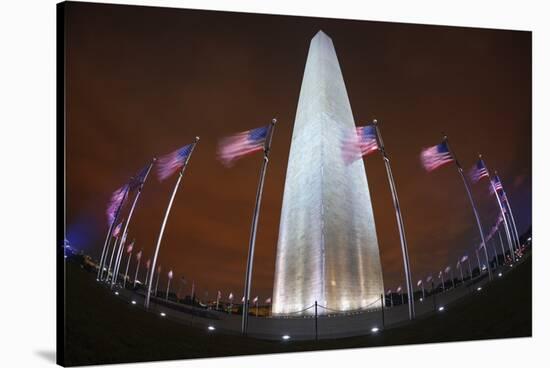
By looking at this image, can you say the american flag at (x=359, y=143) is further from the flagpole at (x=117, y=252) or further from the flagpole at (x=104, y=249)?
the flagpole at (x=104, y=249)

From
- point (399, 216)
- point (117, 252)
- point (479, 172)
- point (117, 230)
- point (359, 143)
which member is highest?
point (359, 143)

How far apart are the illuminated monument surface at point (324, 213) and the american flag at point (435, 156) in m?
1.30

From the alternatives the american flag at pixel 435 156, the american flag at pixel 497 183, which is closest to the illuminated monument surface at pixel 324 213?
the american flag at pixel 435 156

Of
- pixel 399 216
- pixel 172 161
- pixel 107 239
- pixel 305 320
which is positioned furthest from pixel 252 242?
pixel 399 216

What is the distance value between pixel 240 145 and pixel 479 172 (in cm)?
408

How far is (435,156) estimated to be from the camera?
37.6ft

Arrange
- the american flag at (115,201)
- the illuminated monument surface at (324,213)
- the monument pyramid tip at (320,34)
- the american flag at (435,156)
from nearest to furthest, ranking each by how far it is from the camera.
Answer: the american flag at (115,201) < the monument pyramid tip at (320,34) < the illuminated monument surface at (324,213) < the american flag at (435,156)

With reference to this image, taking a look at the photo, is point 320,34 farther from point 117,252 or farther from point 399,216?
point 117,252

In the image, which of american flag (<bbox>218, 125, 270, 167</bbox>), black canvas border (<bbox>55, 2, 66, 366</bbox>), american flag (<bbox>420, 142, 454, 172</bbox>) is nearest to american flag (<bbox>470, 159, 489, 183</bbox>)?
american flag (<bbox>420, 142, 454, 172</bbox>)

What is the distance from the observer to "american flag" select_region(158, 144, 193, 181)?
9.81 m

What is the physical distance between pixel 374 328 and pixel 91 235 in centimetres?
434

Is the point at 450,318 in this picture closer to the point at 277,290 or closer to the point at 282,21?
the point at 277,290

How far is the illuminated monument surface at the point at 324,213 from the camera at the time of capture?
1084 centimetres

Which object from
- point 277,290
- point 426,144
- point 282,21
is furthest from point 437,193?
point 282,21
